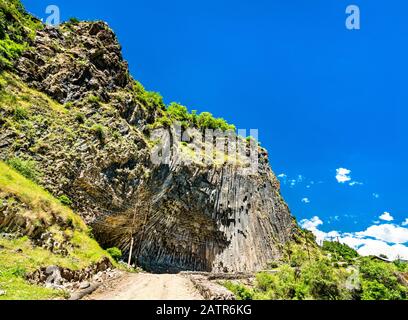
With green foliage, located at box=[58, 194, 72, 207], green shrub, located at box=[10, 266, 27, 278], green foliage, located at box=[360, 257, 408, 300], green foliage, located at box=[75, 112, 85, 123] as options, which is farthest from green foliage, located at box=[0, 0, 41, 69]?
green foliage, located at box=[360, 257, 408, 300]

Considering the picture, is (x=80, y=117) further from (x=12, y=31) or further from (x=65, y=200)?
(x=12, y=31)

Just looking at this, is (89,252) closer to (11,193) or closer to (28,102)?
(11,193)

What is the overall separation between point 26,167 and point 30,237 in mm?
8807

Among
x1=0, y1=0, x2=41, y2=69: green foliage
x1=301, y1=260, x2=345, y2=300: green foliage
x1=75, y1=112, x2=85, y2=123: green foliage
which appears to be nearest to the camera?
x1=301, y1=260, x2=345, y2=300: green foliage

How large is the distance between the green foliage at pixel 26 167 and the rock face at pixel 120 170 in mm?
683

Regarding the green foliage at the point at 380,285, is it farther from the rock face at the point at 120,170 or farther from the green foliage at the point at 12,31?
the green foliage at the point at 12,31

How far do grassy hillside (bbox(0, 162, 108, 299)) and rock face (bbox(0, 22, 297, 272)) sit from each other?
17.1ft

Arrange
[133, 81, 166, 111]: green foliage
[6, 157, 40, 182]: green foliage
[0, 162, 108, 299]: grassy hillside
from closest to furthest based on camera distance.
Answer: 1. [0, 162, 108, 299]: grassy hillside
2. [6, 157, 40, 182]: green foliage
3. [133, 81, 166, 111]: green foliage

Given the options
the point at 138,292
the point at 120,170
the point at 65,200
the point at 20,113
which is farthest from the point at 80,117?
the point at 138,292

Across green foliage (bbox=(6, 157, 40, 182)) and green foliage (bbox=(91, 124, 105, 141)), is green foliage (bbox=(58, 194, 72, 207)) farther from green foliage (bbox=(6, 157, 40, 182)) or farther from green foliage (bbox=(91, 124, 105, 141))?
green foliage (bbox=(91, 124, 105, 141))

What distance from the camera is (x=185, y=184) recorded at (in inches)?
1618

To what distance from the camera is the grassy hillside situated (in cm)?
1161

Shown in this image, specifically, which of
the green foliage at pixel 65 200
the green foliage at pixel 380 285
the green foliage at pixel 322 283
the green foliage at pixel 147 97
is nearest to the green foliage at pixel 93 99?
the green foliage at pixel 147 97
